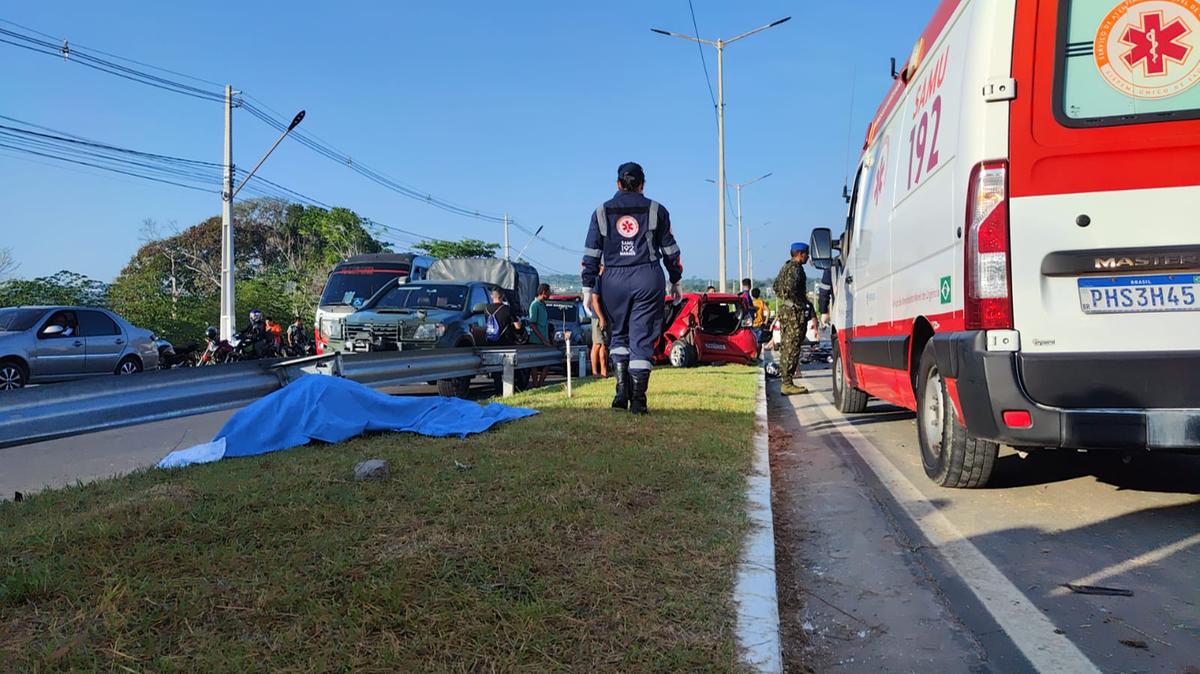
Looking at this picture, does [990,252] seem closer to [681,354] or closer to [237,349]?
[681,354]

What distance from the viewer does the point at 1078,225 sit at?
11.8 feet

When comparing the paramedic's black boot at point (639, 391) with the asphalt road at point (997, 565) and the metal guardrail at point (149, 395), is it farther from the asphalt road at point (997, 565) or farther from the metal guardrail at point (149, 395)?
the metal guardrail at point (149, 395)

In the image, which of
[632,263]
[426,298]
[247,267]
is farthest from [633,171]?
[247,267]

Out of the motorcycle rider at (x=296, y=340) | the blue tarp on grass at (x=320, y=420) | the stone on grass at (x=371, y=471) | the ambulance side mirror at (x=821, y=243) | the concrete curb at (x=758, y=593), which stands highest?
the ambulance side mirror at (x=821, y=243)

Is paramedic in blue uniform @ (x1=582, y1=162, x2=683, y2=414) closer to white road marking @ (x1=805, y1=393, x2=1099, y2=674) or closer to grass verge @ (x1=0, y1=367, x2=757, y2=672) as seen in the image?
grass verge @ (x1=0, y1=367, x2=757, y2=672)

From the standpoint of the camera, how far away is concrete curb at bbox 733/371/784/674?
2.40 metres

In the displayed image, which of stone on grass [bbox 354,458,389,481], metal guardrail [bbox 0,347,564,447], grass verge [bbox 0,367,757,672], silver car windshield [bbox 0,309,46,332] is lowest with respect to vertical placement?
grass verge [bbox 0,367,757,672]

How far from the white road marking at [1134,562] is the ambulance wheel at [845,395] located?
4.58m

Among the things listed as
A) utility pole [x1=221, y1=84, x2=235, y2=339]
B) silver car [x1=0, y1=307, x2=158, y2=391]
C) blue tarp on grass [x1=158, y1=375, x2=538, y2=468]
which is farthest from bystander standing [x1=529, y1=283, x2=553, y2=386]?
utility pole [x1=221, y1=84, x2=235, y2=339]

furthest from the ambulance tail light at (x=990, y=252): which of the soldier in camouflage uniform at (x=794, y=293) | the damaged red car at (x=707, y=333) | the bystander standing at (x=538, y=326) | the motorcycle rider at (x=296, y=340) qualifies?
the motorcycle rider at (x=296, y=340)

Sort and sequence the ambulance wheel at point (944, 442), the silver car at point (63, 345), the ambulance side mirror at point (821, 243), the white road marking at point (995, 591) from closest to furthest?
the white road marking at point (995, 591) < the ambulance wheel at point (944, 442) < the ambulance side mirror at point (821, 243) < the silver car at point (63, 345)

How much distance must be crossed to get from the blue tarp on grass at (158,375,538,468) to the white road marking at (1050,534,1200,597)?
3664mm

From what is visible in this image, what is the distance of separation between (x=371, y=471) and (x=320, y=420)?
1.46 meters

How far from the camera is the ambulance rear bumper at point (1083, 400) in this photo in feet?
11.5
